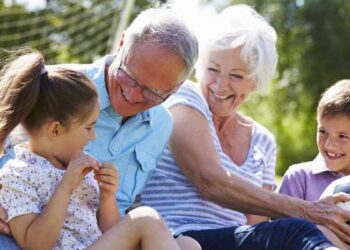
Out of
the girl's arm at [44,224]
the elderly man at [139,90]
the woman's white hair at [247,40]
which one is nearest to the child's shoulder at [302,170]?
the woman's white hair at [247,40]

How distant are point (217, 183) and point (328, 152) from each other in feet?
1.77

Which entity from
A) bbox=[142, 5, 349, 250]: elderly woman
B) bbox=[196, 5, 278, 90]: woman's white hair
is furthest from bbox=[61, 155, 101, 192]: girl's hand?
bbox=[196, 5, 278, 90]: woman's white hair

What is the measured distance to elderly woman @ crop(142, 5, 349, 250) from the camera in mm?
2941

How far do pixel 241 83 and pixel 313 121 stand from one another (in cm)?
2059

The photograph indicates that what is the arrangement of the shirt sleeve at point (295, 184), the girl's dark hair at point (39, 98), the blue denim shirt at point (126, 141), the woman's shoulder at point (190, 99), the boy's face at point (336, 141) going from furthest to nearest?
the shirt sleeve at point (295, 184), the boy's face at point (336, 141), the woman's shoulder at point (190, 99), the blue denim shirt at point (126, 141), the girl's dark hair at point (39, 98)

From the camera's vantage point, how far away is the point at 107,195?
8.47ft

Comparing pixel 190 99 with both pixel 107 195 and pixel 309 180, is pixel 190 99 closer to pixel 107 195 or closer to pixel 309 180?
pixel 309 180

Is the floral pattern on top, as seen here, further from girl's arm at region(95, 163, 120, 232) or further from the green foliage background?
the green foliage background

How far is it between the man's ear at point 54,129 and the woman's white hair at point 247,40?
1007 mm

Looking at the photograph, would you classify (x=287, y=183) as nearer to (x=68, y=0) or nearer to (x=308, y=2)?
(x=68, y=0)

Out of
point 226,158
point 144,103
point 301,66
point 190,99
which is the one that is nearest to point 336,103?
point 226,158

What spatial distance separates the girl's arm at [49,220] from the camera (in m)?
2.35

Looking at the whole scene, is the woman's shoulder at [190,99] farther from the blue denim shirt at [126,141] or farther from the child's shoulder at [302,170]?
the child's shoulder at [302,170]

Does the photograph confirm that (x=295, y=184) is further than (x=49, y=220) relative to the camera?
Yes
